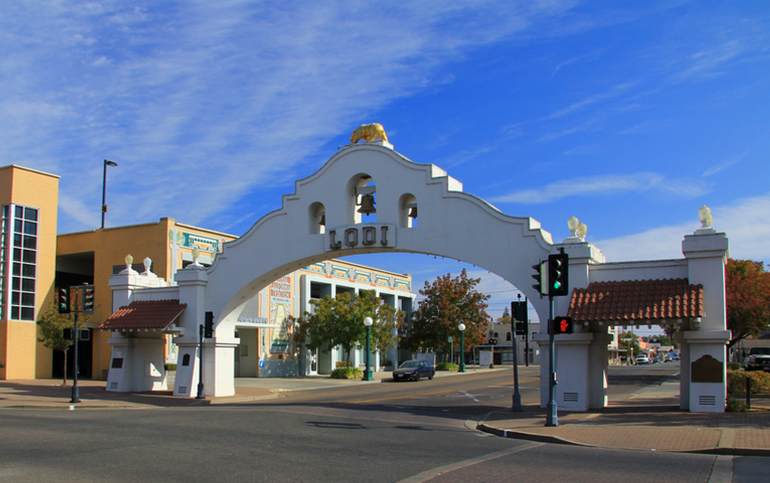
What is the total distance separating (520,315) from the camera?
22.8 m

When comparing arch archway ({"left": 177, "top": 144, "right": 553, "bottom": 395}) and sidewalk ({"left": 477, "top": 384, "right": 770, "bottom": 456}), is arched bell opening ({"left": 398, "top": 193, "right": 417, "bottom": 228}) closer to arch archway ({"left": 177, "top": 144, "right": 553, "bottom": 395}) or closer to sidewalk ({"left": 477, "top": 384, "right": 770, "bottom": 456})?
arch archway ({"left": 177, "top": 144, "right": 553, "bottom": 395})

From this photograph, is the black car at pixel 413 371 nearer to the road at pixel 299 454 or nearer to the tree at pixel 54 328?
the tree at pixel 54 328

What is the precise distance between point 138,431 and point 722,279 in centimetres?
1550

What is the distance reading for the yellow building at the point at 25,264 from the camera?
4012cm

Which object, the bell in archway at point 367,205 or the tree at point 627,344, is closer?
the bell in archway at point 367,205

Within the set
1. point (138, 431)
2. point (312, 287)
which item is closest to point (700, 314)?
point (138, 431)

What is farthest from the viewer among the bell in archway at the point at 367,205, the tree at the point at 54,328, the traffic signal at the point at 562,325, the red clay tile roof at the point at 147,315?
the tree at the point at 54,328

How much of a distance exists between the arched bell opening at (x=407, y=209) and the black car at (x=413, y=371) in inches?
789

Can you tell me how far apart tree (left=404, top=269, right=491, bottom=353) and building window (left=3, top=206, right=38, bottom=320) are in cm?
3136

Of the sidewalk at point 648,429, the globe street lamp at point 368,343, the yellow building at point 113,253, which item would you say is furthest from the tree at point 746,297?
the yellow building at point 113,253

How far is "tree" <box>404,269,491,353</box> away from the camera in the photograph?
62.4 meters

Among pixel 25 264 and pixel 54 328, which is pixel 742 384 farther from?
pixel 25 264

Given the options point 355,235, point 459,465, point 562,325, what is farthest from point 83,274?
point 459,465

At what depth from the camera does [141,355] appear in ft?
105
